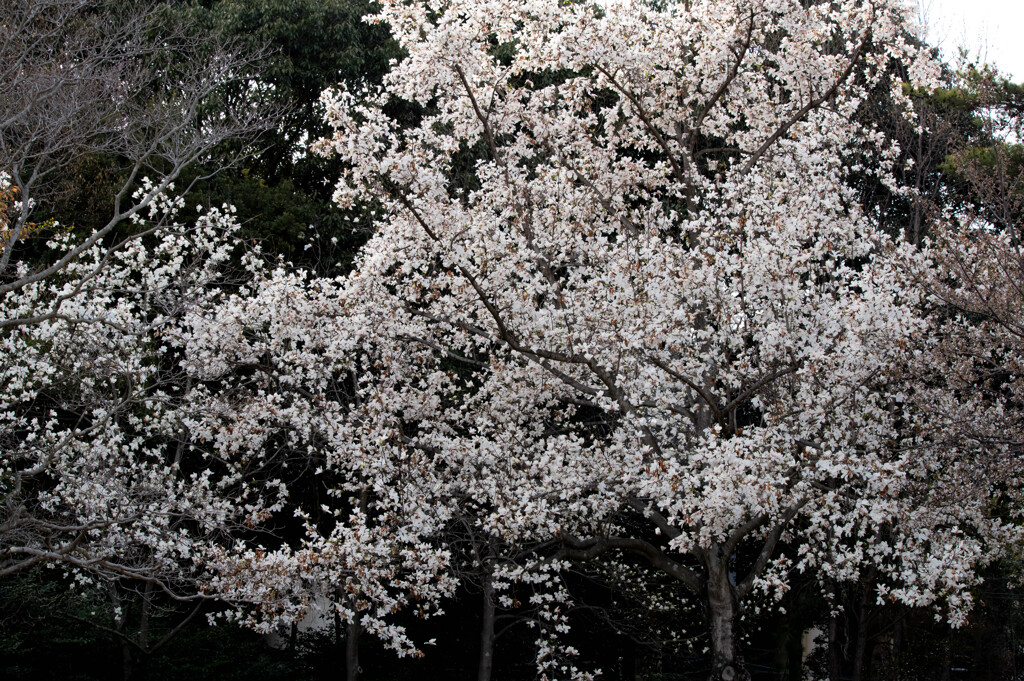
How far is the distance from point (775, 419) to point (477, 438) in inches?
124

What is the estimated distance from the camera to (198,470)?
13.7 m

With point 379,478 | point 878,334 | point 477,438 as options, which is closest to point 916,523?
point 878,334

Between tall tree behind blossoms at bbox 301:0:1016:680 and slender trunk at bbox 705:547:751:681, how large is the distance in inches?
1.0

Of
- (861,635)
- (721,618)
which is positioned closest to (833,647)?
(861,635)

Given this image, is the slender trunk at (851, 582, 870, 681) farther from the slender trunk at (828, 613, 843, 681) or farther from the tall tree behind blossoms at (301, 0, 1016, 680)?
the tall tree behind blossoms at (301, 0, 1016, 680)

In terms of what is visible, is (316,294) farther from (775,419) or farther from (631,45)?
(775,419)

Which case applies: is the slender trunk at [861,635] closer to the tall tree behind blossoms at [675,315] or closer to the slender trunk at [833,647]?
the slender trunk at [833,647]

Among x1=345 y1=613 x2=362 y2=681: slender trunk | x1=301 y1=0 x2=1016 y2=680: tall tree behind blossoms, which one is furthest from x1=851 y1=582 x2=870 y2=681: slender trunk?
x1=345 y1=613 x2=362 y2=681: slender trunk

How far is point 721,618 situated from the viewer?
9.40 m

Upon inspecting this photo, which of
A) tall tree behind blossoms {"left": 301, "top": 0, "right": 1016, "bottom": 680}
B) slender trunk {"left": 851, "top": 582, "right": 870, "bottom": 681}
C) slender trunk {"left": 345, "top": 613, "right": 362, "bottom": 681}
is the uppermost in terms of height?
tall tree behind blossoms {"left": 301, "top": 0, "right": 1016, "bottom": 680}

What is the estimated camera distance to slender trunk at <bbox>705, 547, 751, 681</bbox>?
9227 millimetres

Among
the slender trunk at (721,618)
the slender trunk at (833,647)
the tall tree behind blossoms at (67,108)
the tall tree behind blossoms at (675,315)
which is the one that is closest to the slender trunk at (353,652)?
the tall tree behind blossoms at (675,315)

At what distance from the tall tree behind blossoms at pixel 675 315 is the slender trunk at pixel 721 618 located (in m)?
0.03

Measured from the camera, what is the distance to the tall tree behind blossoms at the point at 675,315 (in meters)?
8.47
